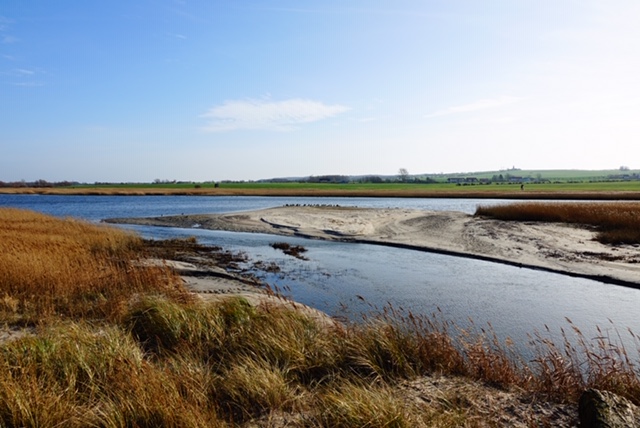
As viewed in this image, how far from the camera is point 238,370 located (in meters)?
6.38

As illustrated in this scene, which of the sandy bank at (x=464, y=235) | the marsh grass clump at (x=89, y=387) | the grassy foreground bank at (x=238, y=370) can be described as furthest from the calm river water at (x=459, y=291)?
the marsh grass clump at (x=89, y=387)

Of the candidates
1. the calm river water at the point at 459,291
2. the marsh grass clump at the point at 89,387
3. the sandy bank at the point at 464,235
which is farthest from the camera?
the sandy bank at the point at 464,235

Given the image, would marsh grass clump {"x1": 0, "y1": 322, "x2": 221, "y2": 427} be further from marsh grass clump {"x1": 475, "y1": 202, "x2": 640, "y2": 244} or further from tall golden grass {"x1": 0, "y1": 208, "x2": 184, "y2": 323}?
marsh grass clump {"x1": 475, "y1": 202, "x2": 640, "y2": 244}

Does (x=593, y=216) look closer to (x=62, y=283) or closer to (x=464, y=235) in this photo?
Result: (x=464, y=235)

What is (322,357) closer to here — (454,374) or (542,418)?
(454,374)

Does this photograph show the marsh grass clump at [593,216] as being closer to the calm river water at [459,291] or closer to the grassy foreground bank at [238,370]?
the calm river water at [459,291]

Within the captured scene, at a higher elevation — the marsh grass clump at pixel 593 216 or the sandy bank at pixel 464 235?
the marsh grass clump at pixel 593 216

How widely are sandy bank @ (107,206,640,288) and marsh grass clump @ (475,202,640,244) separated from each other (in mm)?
1222

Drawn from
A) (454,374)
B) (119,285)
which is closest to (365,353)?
(454,374)

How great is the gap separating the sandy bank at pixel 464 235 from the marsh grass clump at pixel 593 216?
4.01ft

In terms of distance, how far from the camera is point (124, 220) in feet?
140

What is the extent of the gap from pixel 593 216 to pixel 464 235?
9.75 metres

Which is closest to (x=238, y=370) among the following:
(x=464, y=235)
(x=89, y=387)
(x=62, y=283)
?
(x=89, y=387)

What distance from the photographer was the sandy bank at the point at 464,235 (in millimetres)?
19969
